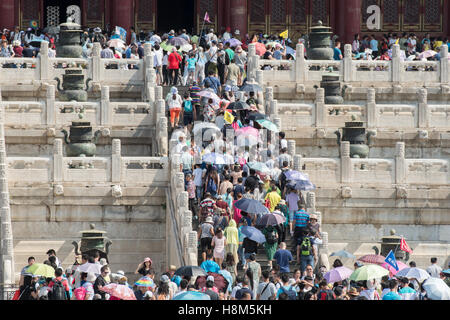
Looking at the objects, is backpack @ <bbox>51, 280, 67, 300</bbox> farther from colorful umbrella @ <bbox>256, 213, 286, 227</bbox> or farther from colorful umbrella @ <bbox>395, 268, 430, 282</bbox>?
colorful umbrella @ <bbox>395, 268, 430, 282</bbox>

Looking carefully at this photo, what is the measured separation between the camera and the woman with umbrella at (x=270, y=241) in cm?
4619

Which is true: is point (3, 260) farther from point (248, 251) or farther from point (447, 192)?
point (447, 192)

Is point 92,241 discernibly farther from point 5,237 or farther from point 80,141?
point 80,141

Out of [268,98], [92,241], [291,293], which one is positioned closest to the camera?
[291,293]

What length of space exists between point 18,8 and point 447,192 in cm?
2622

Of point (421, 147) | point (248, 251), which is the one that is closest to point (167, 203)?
point (248, 251)

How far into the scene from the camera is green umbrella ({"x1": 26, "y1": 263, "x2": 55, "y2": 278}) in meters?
40.6

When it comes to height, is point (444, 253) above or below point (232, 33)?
below

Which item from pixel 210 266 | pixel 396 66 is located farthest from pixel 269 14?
pixel 210 266

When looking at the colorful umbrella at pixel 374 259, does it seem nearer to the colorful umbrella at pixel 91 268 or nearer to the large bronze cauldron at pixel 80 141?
the colorful umbrella at pixel 91 268

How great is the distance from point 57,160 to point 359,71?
42.4 feet

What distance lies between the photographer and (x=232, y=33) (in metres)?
70.8

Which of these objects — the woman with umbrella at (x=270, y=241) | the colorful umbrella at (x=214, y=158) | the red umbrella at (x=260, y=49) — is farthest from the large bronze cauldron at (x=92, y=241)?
the red umbrella at (x=260, y=49)

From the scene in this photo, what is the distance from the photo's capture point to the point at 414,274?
137ft
